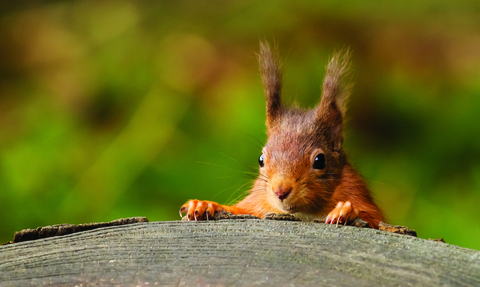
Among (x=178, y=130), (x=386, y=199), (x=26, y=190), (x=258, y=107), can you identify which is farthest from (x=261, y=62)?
(x=26, y=190)

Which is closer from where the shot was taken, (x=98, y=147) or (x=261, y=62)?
(x=261, y=62)

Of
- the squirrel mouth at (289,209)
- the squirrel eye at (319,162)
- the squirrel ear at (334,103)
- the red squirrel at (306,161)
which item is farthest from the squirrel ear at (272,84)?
the squirrel mouth at (289,209)

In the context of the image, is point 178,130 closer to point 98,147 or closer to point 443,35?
point 98,147

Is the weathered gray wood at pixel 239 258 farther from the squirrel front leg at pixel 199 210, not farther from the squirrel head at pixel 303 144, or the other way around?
the squirrel head at pixel 303 144

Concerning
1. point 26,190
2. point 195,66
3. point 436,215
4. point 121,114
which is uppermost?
point 195,66

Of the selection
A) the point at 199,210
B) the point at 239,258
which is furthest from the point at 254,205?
the point at 239,258

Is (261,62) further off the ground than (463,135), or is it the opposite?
(261,62)

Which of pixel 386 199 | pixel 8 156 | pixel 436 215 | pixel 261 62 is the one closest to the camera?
pixel 261 62
